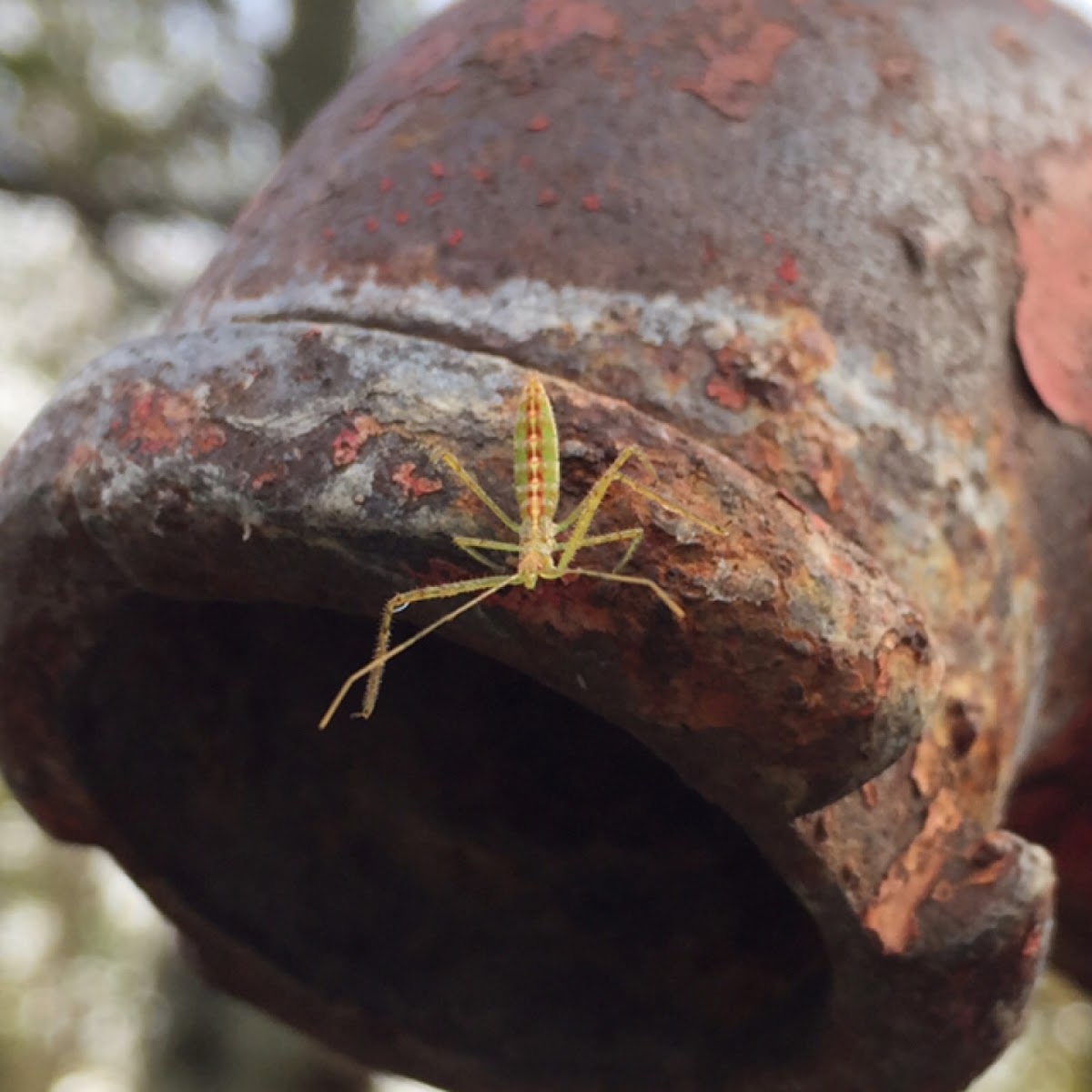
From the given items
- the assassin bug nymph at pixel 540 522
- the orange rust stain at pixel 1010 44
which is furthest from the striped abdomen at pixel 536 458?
the orange rust stain at pixel 1010 44

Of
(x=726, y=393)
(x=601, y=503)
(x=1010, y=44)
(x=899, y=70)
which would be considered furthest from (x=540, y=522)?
(x=1010, y=44)

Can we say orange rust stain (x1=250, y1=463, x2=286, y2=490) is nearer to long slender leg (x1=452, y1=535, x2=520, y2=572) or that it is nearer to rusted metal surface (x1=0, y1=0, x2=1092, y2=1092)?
rusted metal surface (x1=0, y1=0, x2=1092, y2=1092)

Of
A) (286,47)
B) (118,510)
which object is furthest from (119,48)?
(118,510)

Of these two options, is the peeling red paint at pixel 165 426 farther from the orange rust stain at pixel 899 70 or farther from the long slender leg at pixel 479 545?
the orange rust stain at pixel 899 70

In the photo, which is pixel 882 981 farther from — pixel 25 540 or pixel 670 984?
pixel 25 540

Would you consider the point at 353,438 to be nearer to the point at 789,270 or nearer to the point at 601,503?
the point at 601,503
